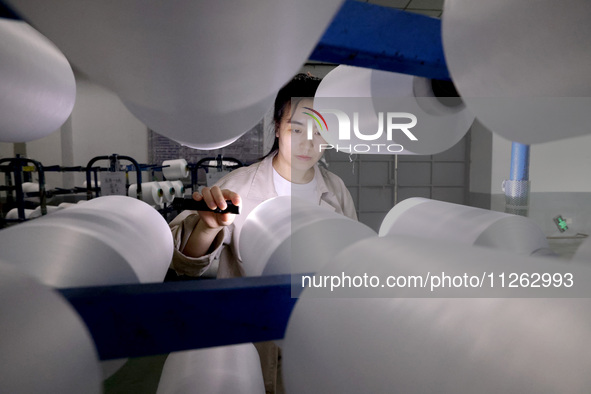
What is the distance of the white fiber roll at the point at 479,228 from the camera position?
48cm

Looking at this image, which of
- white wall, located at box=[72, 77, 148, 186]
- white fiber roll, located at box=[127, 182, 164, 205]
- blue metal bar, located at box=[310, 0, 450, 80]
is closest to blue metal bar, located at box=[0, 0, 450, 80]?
blue metal bar, located at box=[310, 0, 450, 80]

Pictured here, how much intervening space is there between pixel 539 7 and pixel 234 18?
0.69ft

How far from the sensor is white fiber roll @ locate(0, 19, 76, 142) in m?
0.40

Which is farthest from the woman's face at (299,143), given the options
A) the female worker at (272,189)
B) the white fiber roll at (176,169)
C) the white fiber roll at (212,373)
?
the white fiber roll at (176,169)

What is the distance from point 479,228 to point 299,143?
0.65m

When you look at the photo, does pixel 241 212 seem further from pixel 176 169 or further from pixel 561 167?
pixel 561 167

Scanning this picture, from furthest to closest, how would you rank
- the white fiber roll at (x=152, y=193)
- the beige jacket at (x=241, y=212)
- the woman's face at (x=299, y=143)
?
the white fiber roll at (x=152, y=193) → the woman's face at (x=299, y=143) → the beige jacket at (x=241, y=212)

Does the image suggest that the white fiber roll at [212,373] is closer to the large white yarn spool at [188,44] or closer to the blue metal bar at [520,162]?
the large white yarn spool at [188,44]

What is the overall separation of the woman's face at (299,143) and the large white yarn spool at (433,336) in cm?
72

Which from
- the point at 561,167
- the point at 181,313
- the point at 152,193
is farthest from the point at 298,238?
the point at 561,167

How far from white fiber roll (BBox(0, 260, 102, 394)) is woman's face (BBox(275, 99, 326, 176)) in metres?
0.77

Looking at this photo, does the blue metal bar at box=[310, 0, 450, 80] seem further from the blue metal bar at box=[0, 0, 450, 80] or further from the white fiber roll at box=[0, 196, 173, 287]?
the white fiber roll at box=[0, 196, 173, 287]

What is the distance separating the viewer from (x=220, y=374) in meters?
0.58

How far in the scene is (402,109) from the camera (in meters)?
0.52
